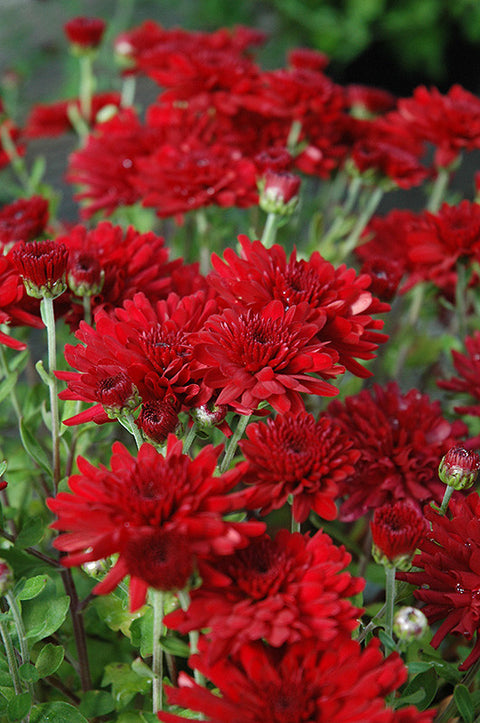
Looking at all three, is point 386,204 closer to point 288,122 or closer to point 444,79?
point 444,79

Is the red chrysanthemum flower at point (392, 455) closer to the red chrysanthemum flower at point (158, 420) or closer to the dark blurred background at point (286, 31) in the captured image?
the red chrysanthemum flower at point (158, 420)

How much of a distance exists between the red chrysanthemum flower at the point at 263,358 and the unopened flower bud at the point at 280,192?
0.21m

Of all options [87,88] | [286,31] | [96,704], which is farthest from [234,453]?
[286,31]

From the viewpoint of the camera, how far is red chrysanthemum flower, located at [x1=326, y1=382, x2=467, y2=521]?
1.53 feet

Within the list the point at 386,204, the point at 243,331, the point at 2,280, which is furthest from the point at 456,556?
the point at 386,204

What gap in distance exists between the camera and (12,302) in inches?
18.3

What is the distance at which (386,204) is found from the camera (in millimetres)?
1815

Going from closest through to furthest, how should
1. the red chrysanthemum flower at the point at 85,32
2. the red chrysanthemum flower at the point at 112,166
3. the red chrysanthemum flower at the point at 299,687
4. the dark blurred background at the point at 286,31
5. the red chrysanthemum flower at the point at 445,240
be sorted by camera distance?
the red chrysanthemum flower at the point at 299,687 < the red chrysanthemum flower at the point at 445,240 < the red chrysanthemum flower at the point at 112,166 < the red chrysanthemum flower at the point at 85,32 < the dark blurred background at the point at 286,31

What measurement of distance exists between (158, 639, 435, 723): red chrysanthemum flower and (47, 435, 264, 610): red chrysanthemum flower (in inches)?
1.8

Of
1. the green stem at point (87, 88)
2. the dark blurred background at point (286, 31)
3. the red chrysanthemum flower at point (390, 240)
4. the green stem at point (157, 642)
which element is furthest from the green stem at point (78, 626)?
the dark blurred background at point (286, 31)

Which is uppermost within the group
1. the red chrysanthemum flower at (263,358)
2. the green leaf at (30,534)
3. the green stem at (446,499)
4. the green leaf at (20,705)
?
Answer: the red chrysanthemum flower at (263,358)

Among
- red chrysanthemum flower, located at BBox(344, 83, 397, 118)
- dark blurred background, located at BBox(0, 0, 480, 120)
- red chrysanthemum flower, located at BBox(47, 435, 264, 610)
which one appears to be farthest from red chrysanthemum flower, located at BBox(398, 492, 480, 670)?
dark blurred background, located at BBox(0, 0, 480, 120)

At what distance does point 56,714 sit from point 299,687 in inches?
7.3

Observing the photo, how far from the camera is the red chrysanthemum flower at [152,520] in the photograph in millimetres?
293
